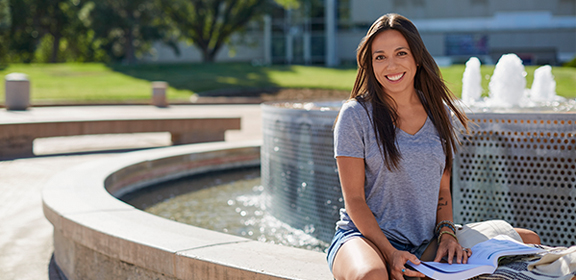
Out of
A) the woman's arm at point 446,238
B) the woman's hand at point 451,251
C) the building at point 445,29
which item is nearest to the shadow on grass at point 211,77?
the building at point 445,29

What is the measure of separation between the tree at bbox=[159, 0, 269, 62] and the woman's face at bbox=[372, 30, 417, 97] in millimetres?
41357

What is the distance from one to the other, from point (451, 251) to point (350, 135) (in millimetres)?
696

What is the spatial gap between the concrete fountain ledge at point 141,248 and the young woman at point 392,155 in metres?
0.47

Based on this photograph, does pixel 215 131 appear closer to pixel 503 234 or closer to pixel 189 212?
pixel 189 212

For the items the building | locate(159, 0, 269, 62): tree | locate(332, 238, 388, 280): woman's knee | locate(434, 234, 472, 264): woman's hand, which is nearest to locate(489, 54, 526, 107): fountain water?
locate(434, 234, 472, 264): woman's hand

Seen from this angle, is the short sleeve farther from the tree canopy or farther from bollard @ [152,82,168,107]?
the tree canopy

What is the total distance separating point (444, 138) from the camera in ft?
9.14

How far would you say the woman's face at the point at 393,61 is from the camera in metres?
2.63

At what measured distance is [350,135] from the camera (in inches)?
102

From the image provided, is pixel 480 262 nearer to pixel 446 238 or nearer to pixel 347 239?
pixel 446 238

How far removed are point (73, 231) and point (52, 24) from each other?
50.4 meters

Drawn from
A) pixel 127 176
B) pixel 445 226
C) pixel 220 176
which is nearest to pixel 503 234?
pixel 445 226

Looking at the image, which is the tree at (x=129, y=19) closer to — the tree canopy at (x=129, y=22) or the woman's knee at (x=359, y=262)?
the tree canopy at (x=129, y=22)

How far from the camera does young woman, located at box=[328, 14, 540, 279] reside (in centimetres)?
257
